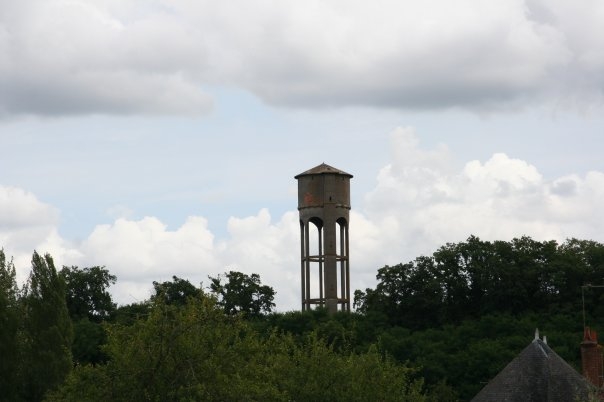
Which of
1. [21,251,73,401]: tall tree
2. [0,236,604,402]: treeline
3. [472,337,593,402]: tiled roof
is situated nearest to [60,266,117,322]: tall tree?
[0,236,604,402]: treeline

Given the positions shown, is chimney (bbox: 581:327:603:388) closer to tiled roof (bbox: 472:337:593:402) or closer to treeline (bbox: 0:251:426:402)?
tiled roof (bbox: 472:337:593:402)

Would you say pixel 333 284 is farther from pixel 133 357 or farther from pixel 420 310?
pixel 133 357

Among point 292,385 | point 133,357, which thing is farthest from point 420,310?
point 133,357

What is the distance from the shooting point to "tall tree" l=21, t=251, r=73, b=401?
203 ft

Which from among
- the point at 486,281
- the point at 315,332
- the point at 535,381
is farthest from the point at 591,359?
the point at 486,281

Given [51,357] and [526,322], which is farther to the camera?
[526,322]

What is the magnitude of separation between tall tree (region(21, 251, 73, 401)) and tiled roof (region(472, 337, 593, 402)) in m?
18.1

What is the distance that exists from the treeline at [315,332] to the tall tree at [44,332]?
0.20 ft

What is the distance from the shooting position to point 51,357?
62.6 meters

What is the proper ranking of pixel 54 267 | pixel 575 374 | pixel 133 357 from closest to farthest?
pixel 133 357
pixel 575 374
pixel 54 267

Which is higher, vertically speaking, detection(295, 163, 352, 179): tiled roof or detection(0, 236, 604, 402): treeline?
detection(295, 163, 352, 179): tiled roof

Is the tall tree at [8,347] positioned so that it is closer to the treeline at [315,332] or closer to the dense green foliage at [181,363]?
the treeline at [315,332]

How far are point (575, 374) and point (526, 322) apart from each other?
33.0m

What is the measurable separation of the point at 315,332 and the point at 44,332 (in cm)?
1628
